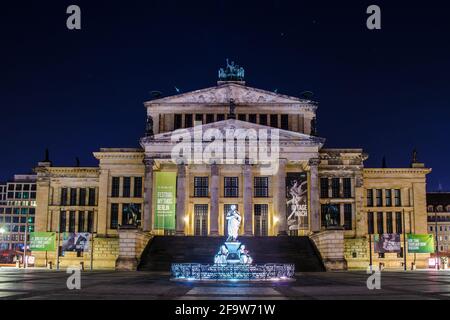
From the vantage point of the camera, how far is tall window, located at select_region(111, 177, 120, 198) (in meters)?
74.6

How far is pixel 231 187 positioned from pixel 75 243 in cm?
2087

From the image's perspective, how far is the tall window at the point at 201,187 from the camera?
241ft

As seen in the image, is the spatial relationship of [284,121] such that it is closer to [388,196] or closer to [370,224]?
[388,196]

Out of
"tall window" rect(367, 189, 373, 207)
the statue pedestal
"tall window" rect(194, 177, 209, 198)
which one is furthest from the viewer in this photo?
"tall window" rect(367, 189, 373, 207)

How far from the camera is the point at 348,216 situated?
73.1 m

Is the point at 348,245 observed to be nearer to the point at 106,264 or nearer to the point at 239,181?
the point at 239,181

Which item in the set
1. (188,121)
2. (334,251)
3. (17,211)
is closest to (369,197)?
(334,251)

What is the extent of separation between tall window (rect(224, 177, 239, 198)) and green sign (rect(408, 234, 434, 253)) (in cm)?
2196

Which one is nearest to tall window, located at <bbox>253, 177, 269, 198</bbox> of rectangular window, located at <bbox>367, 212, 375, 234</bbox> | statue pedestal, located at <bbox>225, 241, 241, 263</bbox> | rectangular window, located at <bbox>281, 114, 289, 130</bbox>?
rectangular window, located at <bbox>281, 114, 289, 130</bbox>

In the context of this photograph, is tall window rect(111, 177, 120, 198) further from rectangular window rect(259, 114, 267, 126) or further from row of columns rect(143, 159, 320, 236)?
rectangular window rect(259, 114, 267, 126)

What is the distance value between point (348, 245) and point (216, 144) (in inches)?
783

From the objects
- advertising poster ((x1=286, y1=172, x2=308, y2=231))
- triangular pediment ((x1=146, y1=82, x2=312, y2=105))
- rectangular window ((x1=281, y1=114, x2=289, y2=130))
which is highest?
triangular pediment ((x1=146, y1=82, x2=312, y2=105))
